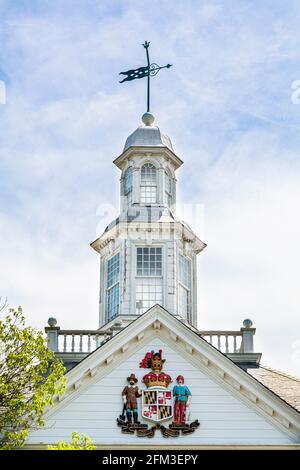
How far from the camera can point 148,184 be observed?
1625 inches

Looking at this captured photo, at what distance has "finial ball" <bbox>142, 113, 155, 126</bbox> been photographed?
42.7m

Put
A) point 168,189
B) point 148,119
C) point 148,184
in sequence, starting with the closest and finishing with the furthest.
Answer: point 148,184
point 168,189
point 148,119

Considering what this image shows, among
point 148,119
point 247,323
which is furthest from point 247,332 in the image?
point 148,119

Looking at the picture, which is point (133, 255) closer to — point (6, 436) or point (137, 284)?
point (137, 284)

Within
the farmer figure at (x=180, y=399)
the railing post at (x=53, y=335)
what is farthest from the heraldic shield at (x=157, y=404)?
the railing post at (x=53, y=335)

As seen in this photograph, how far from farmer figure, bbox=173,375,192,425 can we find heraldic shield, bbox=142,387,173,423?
0.15 meters

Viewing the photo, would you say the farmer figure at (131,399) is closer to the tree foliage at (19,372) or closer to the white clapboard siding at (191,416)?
the white clapboard siding at (191,416)

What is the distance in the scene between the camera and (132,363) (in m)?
31.8

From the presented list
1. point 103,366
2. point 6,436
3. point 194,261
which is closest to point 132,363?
point 103,366

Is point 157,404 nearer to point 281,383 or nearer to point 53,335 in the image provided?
point 281,383

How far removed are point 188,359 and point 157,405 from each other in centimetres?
189

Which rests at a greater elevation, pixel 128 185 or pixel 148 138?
pixel 148 138

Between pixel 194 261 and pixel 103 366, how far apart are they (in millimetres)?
9995

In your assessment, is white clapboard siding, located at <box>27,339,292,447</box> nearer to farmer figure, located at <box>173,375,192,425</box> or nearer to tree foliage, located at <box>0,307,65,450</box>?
farmer figure, located at <box>173,375,192,425</box>
